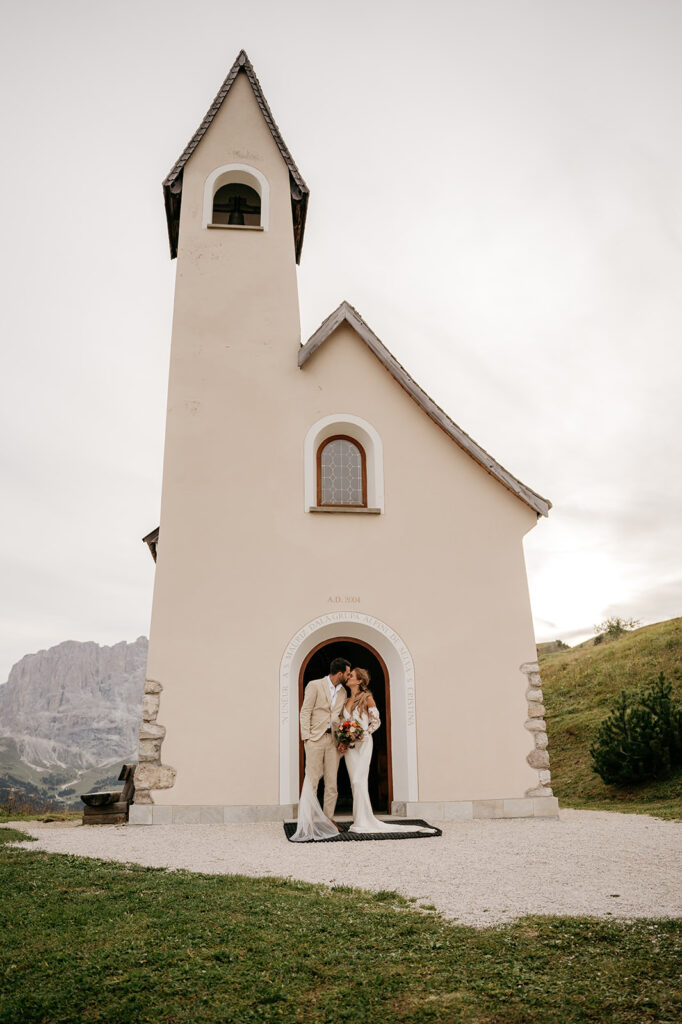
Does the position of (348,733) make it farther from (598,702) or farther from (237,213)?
(598,702)

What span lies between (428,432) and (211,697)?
5711mm

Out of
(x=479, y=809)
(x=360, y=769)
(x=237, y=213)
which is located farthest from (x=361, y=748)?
(x=237, y=213)

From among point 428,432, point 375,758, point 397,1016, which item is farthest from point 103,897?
point 428,432

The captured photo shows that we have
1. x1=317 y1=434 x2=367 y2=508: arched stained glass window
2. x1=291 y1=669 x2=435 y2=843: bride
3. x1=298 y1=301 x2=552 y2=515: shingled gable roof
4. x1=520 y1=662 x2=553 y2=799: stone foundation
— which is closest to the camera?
x1=291 y1=669 x2=435 y2=843: bride

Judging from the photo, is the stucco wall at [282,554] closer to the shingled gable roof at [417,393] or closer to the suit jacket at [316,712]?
the shingled gable roof at [417,393]

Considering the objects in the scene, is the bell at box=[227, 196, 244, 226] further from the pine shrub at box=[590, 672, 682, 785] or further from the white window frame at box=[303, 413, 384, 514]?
the pine shrub at box=[590, 672, 682, 785]

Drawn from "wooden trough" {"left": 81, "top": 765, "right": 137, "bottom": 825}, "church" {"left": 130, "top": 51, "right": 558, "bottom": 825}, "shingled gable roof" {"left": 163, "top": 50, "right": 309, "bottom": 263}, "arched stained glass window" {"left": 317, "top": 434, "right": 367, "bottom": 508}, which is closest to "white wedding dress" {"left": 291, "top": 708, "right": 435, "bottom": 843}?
"church" {"left": 130, "top": 51, "right": 558, "bottom": 825}

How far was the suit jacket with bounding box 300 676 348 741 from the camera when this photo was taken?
378 inches

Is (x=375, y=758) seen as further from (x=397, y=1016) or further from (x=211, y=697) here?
(x=397, y=1016)

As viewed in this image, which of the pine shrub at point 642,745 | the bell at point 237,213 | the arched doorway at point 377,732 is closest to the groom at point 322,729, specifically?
the arched doorway at point 377,732

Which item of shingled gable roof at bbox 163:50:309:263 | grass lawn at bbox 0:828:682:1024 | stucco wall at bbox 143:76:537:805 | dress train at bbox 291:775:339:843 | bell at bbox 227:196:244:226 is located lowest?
grass lawn at bbox 0:828:682:1024

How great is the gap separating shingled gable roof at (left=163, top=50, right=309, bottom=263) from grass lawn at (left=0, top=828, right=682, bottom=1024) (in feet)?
42.1

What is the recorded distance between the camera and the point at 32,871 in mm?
6266

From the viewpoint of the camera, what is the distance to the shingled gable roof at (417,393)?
12.1m
